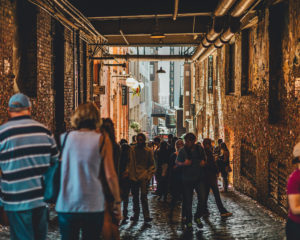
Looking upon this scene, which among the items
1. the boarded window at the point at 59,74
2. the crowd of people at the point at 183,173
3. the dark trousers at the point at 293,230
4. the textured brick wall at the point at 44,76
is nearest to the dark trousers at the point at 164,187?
the crowd of people at the point at 183,173

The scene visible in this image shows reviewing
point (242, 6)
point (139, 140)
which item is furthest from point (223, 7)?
point (139, 140)

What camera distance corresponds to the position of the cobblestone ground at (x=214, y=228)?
6.38 metres

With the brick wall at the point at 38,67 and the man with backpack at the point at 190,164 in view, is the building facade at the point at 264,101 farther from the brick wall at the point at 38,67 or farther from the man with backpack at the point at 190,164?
the brick wall at the point at 38,67

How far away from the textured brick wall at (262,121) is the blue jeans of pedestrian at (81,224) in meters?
4.74

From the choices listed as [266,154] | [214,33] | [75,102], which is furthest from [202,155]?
[75,102]

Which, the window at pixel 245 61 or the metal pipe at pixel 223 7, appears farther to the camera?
the window at pixel 245 61

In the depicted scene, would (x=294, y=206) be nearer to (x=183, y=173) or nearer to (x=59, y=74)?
(x=183, y=173)

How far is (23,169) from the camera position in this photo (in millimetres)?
3713

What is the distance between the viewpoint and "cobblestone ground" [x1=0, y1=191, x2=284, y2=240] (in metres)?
6.38

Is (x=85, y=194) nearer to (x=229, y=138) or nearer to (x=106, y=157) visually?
(x=106, y=157)

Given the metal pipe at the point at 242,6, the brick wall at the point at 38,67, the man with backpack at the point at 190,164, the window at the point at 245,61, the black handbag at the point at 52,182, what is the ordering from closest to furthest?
the black handbag at the point at 52,182
the man with backpack at the point at 190,164
the brick wall at the point at 38,67
the metal pipe at the point at 242,6
the window at the point at 245,61

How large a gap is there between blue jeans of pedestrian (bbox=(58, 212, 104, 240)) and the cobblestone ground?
280 cm

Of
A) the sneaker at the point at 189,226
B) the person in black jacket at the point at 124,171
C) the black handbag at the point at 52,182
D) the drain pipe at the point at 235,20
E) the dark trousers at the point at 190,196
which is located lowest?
the sneaker at the point at 189,226

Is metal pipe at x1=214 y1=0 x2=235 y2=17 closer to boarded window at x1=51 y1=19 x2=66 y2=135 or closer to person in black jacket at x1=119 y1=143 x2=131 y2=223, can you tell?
person in black jacket at x1=119 y1=143 x2=131 y2=223
